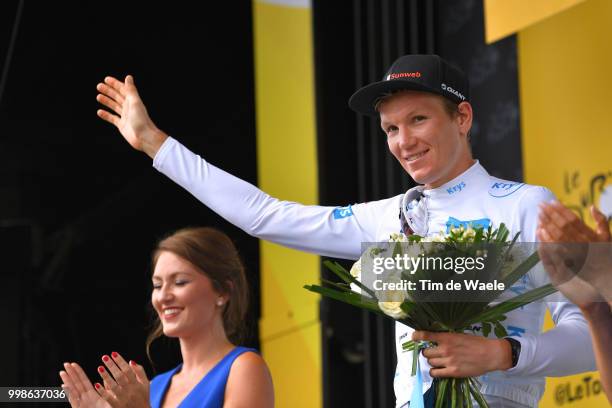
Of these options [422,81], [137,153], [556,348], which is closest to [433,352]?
[556,348]

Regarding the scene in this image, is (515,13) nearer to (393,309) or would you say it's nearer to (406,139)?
(406,139)

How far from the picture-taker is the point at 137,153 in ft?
17.7

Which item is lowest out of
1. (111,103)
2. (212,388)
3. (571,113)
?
(212,388)

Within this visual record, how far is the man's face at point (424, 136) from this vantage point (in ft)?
7.62

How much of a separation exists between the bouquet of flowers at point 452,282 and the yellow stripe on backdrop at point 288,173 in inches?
117

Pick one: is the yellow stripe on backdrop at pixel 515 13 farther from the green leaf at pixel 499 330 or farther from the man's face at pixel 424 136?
the green leaf at pixel 499 330

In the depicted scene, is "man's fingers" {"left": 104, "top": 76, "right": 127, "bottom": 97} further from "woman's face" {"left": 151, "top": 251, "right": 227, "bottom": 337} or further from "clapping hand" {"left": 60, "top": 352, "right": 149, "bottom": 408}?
"clapping hand" {"left": 60, "top": 352, "right": 149, "bottom": 408}

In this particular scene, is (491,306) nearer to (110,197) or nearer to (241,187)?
(241,187)

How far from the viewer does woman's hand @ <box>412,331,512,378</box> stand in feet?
6.27

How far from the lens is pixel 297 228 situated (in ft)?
8.31

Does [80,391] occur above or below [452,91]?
below

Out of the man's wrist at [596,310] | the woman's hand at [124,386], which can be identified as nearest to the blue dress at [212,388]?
the woman's hand at [124,386]

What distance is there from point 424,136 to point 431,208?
173 mm

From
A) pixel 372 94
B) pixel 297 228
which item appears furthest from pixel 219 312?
pixel 372 94
